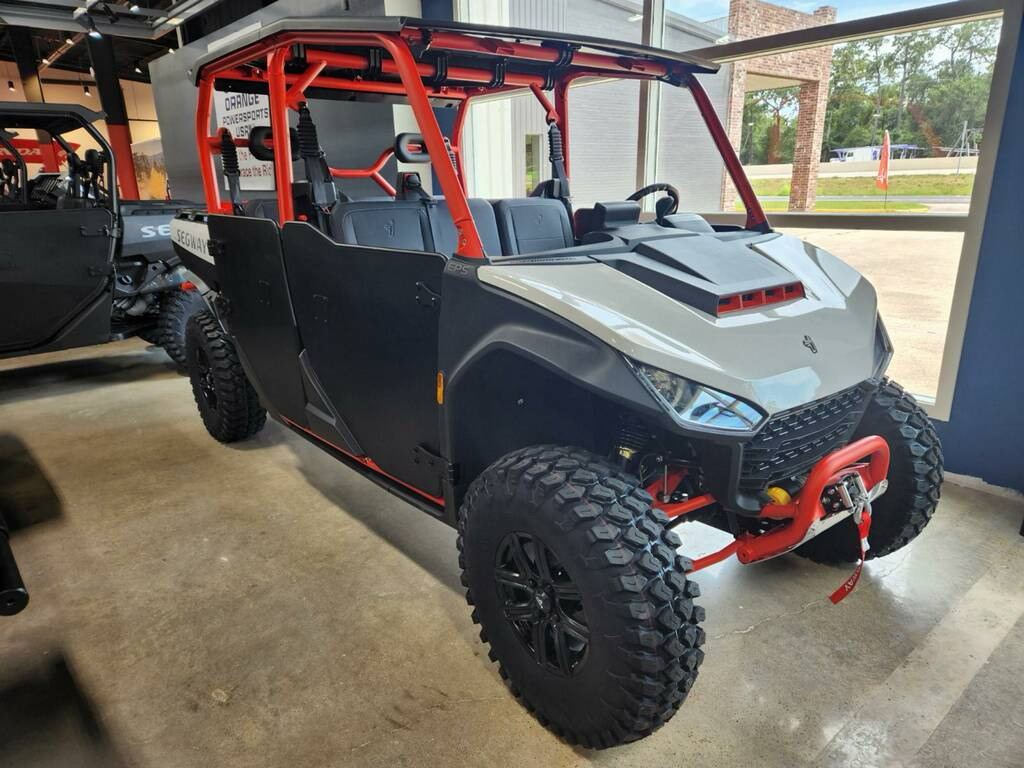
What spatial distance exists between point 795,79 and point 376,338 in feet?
9.34

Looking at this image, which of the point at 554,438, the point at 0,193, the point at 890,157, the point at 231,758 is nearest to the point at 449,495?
the point at 554,438

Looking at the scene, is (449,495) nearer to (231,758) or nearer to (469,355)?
(469,355)

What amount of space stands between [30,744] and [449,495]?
115 cm

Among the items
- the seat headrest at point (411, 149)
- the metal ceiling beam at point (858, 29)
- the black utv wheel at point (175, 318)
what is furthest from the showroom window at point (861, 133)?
the black utv wheel at point (175, 318)

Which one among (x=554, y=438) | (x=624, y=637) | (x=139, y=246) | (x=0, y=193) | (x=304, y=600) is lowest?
(x=304, y=600)

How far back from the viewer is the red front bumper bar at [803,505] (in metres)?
1.46

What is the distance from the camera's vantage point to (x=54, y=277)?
12.9 ft

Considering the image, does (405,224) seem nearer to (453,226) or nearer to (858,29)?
(453,226)

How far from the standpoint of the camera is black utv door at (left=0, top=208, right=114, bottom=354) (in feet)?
12.4

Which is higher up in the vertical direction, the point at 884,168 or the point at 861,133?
the point at 861,133

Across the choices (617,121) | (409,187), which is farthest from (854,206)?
(409,187)

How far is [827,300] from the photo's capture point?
1.73m

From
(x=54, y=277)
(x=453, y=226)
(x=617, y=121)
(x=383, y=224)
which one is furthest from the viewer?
(x=617, y=121)

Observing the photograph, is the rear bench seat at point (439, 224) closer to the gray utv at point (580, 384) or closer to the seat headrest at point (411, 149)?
the gray utv at point (580, 384)
